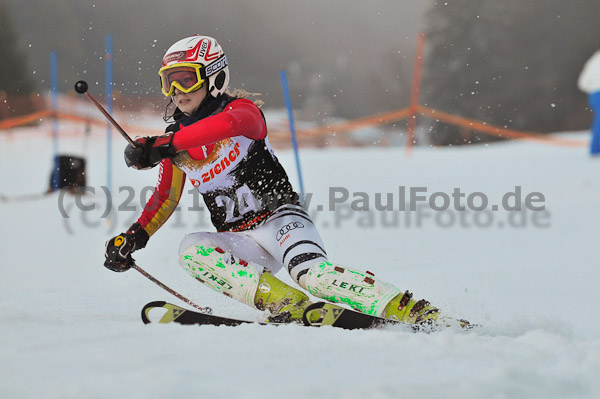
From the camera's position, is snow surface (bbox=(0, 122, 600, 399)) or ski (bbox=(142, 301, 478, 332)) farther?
ski (bbox=(142, 301, 478, 332))

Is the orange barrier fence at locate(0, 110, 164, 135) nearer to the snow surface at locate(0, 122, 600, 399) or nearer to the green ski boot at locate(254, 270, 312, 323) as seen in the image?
the snow surface at locate(0, 122, 600, 399)

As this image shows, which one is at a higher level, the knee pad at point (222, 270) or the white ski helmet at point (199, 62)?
the white ski helmet at point (199, 62)

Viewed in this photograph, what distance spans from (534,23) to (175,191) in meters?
29.8

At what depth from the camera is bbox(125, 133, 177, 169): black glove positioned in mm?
2805

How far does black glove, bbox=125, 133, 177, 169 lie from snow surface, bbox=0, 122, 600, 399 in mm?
751

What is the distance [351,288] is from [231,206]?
0.88m

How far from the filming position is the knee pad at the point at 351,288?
9.32 ft

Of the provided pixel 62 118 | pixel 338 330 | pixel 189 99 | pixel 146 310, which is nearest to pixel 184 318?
pixel 146 310

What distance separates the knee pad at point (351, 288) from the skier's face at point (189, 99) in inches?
44.9

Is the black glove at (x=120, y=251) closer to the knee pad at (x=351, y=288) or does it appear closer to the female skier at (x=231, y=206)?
the female skier at (x=231, y=206)

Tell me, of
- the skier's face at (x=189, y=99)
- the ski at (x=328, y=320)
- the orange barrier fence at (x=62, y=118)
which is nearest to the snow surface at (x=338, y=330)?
the ski at (x=328, y=320)

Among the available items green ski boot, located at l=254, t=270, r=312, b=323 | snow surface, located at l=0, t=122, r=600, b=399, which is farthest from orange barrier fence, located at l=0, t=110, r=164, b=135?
green ski boot, located at l=254, t=270, r=312, b=323

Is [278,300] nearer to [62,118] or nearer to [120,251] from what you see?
[120,251]

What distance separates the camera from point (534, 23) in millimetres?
29359
